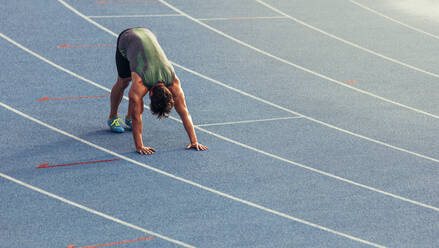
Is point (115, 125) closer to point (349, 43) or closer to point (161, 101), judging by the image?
point (161, 101)

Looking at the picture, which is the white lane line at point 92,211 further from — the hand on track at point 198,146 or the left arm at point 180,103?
the hand on track at point 198,146

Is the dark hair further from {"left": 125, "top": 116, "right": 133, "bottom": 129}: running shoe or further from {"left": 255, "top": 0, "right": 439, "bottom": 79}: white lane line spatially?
{"left": 255, "top": 0, "right": 439, "bottom": 79}: white lane line

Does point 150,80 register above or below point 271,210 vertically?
above

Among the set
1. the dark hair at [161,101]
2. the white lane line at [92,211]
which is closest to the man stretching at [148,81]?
the dark hair at [161,101]

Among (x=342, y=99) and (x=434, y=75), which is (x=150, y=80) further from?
(x=434, y=75)

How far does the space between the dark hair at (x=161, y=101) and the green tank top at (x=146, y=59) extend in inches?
10.7

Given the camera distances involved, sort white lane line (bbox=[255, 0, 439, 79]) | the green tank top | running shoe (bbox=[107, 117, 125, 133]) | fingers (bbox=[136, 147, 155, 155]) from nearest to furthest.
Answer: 1. the green tank top
2. fingers (bbox=[136, 147, 155, 155])
3. running shoe (bbox=[107, 117, 125, 133])
4. white lane line (bbox=[255, 0, 439, 79])

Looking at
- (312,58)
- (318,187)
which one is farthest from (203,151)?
(312,58)

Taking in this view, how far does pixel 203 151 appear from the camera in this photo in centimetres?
773

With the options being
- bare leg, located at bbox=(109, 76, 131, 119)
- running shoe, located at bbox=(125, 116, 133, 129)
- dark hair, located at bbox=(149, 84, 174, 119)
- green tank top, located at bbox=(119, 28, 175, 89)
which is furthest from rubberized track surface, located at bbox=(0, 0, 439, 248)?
green tank top, located at bbox=(119, 28, 175, 89)

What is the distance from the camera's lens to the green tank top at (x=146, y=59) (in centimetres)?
716

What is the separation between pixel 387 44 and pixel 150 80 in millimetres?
5785

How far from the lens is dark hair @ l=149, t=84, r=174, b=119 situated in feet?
22.4

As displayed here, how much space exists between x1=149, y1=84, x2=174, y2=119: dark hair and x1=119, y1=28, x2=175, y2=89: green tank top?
10.7 inches
